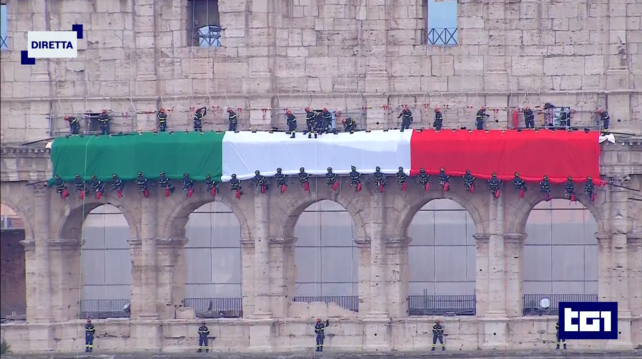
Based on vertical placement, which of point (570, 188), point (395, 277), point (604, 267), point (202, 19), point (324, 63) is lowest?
point (395, 277)

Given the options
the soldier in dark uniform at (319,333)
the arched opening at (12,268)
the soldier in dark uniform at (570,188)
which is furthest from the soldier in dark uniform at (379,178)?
the arched opening at (12,268)

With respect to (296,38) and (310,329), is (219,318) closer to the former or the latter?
(310,329)

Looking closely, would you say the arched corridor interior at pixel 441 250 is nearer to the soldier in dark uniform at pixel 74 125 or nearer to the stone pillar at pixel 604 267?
the stone pillar at pixel 604 267

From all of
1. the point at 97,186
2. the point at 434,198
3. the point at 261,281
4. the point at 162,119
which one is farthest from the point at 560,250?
the point at 97,186

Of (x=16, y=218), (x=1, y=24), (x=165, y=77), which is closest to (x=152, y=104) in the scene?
(x=165, y=77)

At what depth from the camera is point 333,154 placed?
299ft

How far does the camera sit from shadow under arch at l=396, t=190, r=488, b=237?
3590 inches

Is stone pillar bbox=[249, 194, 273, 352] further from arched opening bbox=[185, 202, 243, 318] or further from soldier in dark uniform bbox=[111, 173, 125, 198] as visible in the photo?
arched opening bbox=[185, 202, 243, 318]

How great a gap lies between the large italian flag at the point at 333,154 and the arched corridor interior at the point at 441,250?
9.56 metres

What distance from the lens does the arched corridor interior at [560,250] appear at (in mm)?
99562

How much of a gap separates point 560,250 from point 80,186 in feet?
70.4

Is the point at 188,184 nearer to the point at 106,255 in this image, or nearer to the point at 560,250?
the point at 106,255

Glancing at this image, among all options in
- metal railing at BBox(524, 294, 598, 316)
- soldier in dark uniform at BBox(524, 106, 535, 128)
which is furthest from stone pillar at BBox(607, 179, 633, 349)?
metal railing at BBox(524, 294, 598, 316)

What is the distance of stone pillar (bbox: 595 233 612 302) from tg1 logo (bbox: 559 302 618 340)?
14.0 inches
